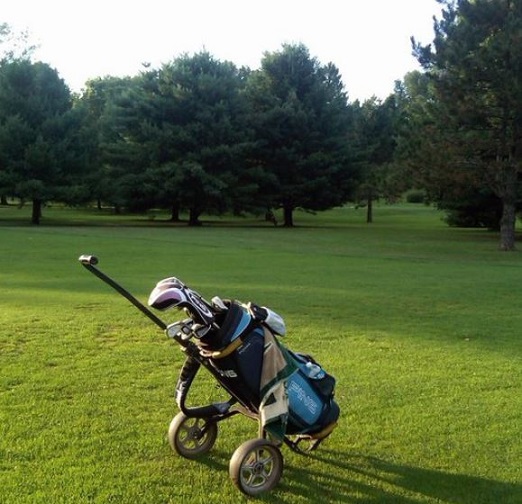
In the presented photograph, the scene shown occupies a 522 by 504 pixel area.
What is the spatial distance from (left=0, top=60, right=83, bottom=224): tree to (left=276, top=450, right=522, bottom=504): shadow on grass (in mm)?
41967

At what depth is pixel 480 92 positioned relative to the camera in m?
27.8

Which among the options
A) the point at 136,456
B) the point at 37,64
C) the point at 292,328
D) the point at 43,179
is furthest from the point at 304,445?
the point at 37,64

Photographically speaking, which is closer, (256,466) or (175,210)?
(256,466)

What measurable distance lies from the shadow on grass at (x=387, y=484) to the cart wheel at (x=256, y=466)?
0.19 m

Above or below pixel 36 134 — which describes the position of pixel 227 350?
below

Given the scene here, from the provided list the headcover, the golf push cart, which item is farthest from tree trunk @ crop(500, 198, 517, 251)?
the headcover

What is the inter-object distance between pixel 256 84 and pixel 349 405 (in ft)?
158

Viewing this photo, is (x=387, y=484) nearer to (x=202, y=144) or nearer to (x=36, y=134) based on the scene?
(x=202, y=144)

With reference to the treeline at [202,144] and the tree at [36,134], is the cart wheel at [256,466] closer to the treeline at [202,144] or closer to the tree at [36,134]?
the treeline at [202,144]

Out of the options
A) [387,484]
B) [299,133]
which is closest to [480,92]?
[299,133]

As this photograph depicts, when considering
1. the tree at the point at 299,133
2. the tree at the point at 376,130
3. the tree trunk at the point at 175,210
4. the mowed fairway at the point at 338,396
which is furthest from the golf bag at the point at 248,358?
the tree at the point at 376,130

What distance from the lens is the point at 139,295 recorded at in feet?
40.8

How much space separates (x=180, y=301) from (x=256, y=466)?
1199mm

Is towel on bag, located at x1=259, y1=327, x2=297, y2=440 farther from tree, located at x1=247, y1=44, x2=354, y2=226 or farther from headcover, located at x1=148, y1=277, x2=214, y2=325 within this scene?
tree, located at x1=247, y1=44, x2=354, y2=226
